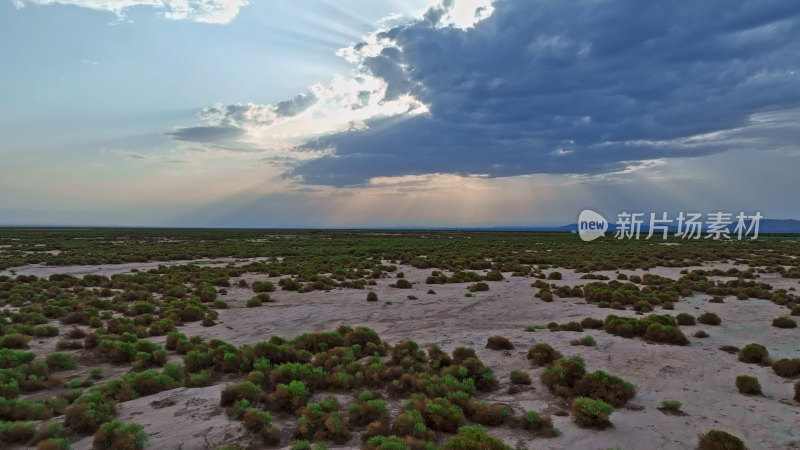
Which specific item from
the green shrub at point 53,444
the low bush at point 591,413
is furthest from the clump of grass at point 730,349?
the green shrub at point 53,444

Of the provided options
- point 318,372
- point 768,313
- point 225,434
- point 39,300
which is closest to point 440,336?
point 318,372

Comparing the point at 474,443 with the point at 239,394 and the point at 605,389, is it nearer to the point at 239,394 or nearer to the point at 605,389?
the point at 605,389

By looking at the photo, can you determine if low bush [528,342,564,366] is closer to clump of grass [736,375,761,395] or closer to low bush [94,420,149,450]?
clump of grass [736,375,761,395]

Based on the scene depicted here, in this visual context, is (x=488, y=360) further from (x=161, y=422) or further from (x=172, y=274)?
(x=172, y=274)

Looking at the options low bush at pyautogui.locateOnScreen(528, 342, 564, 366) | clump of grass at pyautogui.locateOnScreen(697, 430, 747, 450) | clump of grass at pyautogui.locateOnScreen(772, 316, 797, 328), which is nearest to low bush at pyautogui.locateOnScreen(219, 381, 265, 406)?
low bush at pyautogui.locateOnScreen(528, 342, 564, 366)

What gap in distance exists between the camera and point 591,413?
892 centimetres

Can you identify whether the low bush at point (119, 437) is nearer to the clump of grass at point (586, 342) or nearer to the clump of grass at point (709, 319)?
the clump of grass at point (586, 342)

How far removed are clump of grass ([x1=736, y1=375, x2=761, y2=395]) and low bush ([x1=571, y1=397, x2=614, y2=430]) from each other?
3938 mm

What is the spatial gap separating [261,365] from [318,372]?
2026mm

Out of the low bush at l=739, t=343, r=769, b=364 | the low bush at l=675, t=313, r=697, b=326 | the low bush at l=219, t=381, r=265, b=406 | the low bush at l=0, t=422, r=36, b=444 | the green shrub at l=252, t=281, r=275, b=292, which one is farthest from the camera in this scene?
the green shrub at l=252, t=281, r=275, b=292

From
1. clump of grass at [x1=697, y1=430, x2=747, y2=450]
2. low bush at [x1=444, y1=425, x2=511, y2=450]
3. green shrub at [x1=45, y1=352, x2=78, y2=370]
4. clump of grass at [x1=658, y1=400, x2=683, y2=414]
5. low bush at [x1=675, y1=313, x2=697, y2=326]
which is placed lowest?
green shrub at [x1=45, y1=352, x2=78, y2=370]

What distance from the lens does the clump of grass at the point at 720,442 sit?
748cm

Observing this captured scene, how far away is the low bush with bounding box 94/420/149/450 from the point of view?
775 centimetres

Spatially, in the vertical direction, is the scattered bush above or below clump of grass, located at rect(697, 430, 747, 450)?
below
